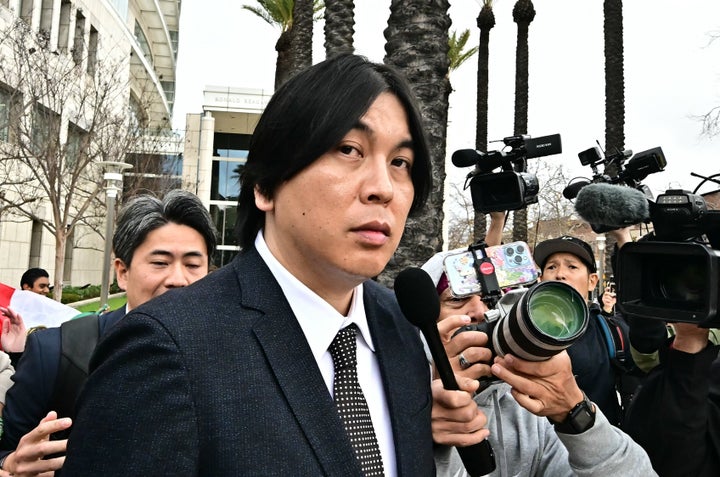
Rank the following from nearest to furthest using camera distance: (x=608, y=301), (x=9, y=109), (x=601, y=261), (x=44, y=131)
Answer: (x=608, y=301) → (x=9, y=109) → (x=44, y=131) → (x=601, y=261)

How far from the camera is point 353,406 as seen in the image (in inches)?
59.8

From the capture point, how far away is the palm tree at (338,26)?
25.5 ft

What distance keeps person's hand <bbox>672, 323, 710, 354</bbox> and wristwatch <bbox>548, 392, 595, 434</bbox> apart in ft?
2.33

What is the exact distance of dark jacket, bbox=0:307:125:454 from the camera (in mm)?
2406

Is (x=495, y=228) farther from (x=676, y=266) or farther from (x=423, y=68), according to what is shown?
(x=423, y=68)

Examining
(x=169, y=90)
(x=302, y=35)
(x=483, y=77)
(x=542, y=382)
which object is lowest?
(x=542, y=382)

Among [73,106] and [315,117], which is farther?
[73,106]

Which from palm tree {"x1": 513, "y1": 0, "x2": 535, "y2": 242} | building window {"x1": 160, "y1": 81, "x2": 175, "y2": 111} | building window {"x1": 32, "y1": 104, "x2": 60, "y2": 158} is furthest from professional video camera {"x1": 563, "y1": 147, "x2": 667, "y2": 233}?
building window {"x1": 160, "y1": 81, "x2": 175, "y2": 111}

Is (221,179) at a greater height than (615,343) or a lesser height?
greater

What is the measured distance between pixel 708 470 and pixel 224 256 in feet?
114

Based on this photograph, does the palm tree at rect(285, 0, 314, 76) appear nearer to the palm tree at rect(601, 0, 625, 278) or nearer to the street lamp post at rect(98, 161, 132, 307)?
the palm tree at rect(601, 0, 625, 278)

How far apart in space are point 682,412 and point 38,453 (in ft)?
7.43

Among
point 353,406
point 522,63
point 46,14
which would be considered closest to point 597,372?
point 353,406

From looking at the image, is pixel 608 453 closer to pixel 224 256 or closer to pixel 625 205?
pixel 625 205
